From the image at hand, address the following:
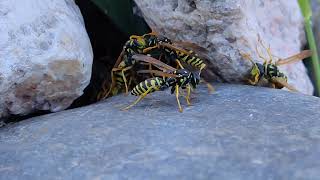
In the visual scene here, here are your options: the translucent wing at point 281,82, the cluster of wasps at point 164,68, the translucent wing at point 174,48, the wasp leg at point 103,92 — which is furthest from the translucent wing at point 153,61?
the translucent wing at point 281,82

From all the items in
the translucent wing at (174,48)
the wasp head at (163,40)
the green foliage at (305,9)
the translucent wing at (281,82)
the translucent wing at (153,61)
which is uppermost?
the green foliage at (305,9)

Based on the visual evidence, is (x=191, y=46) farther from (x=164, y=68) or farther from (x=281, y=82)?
(x=281, y=82)

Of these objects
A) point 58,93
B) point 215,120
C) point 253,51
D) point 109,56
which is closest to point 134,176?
point 215,120

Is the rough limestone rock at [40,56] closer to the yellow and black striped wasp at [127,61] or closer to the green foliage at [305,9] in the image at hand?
the yellow and black striped wasp at [127,61]

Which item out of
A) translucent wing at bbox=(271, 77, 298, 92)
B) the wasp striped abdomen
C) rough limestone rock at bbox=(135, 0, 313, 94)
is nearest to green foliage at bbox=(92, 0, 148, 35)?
rough limestone rock at bbox=(135, 0, 313, 94)

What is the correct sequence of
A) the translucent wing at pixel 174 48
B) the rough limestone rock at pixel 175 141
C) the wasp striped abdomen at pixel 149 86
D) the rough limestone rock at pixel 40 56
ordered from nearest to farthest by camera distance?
the rough limestone rock at pixel 175 141
the rough limestone rock at pixel 40 56
the wasp striped abdomen at pixel 149 86
the translucent wing at pixel 174 48

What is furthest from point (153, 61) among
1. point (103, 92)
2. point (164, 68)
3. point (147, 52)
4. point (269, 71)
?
point (269, 71)
